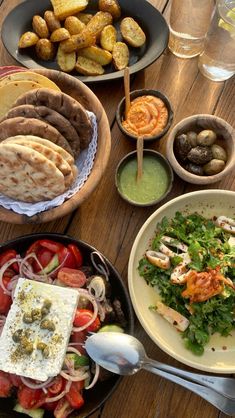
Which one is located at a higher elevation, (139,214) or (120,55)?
(120,55)

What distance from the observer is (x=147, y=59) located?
1.74 metres

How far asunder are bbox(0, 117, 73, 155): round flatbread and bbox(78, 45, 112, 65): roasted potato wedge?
51 centimetres

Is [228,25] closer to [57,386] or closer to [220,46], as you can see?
[220,46]

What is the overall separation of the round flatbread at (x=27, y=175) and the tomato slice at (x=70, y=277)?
0.25 m

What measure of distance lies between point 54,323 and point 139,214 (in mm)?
489

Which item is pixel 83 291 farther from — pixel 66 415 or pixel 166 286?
pixel 66 415

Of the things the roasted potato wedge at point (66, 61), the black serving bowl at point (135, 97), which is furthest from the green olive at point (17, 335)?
the roasted potato wedge at point (66, 61)

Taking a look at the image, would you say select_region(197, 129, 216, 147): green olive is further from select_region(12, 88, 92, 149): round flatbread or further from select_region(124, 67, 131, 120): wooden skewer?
select_region(12, 88, 92, 149): round flatbread

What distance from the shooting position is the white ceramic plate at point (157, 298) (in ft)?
4.70

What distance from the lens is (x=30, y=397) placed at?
141cm

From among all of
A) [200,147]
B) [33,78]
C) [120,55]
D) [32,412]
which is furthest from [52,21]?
[32,412]

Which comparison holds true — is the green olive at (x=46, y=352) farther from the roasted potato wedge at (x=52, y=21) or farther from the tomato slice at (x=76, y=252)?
the roasted potato wedge at (x=52, y=21)

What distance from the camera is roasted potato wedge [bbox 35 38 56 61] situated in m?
1.76

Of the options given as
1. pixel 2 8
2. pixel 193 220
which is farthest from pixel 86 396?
pixel 2 8
